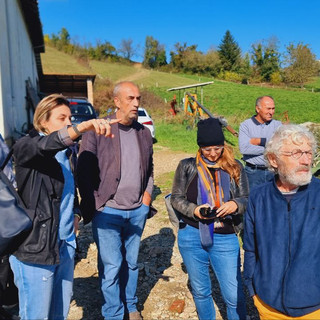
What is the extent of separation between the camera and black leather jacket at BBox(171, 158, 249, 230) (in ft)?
8.21

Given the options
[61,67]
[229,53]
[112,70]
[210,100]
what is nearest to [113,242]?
[61,67]

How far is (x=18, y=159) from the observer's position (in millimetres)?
1752

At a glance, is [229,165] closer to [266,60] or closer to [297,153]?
[297,153]

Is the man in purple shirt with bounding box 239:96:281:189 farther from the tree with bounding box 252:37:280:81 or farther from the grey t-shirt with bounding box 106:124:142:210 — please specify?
the tree with bounding box 252:37:280:81

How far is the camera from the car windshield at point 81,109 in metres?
12.0

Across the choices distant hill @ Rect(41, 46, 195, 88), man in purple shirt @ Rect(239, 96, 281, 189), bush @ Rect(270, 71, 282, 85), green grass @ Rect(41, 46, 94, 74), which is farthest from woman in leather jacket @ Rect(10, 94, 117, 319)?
bush @ Rect(270, 71, 282, 85)

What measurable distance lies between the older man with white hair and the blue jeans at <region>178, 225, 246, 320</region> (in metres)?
0.46

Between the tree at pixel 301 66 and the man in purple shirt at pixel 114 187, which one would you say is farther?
the tree at pixel 301 66

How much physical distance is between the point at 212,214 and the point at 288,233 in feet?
2.32

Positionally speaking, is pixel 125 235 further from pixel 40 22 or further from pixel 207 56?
pixel 207 56

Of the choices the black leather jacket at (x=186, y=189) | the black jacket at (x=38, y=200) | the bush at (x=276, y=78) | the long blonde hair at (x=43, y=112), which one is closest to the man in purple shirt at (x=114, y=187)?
the black leather jacket at (x=186, y=189)

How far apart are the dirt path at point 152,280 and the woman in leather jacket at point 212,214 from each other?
28.2 inches

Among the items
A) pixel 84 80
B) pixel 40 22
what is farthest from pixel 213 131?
pixel 84 80

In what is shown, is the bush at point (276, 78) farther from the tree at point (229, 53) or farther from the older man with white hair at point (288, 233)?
the older man with white hair at point (288, 233)
